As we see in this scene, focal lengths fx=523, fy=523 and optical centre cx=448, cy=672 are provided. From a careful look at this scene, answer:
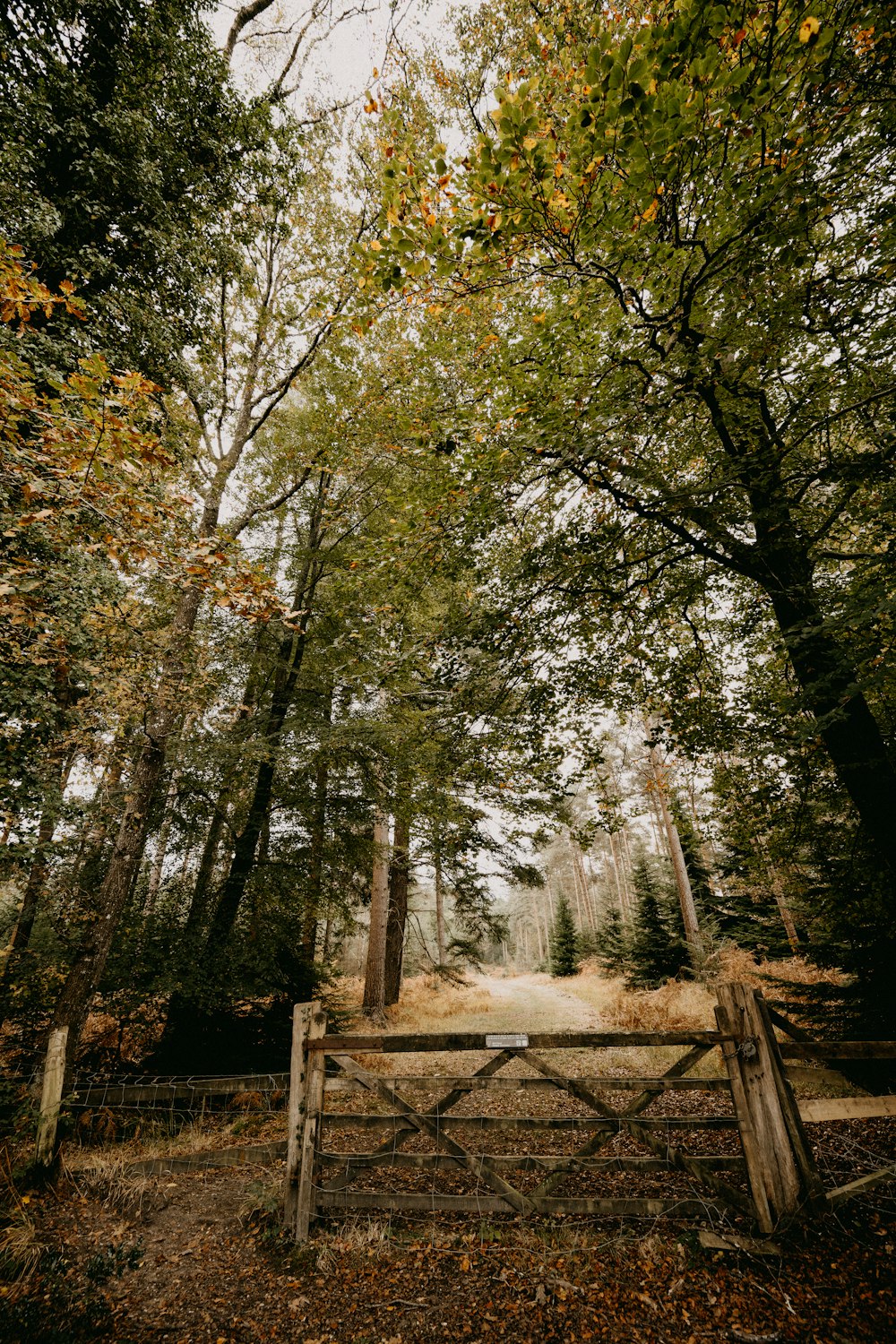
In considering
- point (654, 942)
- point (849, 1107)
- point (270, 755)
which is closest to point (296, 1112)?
point (849, 1107)

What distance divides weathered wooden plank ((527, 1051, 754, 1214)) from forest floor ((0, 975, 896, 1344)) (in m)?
0.28

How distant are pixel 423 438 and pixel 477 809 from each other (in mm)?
9387

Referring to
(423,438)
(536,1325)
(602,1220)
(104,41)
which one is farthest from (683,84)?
(104,41)

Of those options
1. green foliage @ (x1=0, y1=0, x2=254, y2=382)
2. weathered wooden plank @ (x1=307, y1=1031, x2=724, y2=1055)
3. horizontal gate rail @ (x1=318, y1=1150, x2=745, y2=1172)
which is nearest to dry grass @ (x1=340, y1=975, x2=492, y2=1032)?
horizontal gate rail @ (x1=318, y1=1150, x2=745, y2=1172)

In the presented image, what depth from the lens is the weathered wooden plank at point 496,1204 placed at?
12.6 feet

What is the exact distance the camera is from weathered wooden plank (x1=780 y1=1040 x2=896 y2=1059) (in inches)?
151

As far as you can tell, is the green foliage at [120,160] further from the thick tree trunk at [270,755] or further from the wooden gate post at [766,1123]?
the wooden gate post at [766,1123]

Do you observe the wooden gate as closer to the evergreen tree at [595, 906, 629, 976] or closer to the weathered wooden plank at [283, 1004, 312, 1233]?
the weathered wooden plank at [283, 1004, 312, 1233]

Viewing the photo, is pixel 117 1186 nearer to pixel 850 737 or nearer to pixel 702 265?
pixel 850 737

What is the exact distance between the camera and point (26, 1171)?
17.7 ft

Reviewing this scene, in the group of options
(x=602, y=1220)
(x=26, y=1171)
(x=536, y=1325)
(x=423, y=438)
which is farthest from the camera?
(x=423, y=438)

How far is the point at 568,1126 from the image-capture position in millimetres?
4148

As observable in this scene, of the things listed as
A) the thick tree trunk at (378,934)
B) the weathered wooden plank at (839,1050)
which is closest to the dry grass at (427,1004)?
the thick tree trunk at (378,934)

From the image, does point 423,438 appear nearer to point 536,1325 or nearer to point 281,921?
point 536,1325
